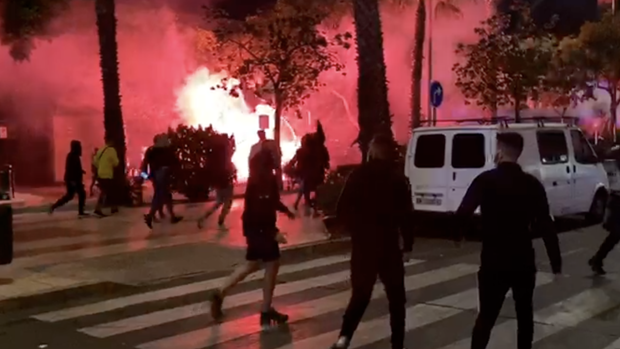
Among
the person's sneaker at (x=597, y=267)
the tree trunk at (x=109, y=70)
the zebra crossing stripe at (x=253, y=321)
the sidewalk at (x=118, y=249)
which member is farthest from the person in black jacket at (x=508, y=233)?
the tree trunk at (x=109, y=70)

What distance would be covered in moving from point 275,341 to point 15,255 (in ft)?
19.0

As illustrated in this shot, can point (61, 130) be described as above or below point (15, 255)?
above

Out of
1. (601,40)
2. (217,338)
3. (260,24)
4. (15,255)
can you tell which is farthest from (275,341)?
(601,40)

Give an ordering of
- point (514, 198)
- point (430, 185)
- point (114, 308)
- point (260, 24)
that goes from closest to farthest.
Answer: point (514, 198) → point (114, 308) → point (430, 185) → point (260, 24)

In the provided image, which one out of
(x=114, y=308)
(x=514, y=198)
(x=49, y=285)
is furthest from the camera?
(x=49, y=285)

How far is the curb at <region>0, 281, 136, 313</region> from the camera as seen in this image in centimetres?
793

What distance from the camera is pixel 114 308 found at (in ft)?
26.1

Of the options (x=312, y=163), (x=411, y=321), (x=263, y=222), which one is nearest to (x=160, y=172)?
(x=312, y=163)

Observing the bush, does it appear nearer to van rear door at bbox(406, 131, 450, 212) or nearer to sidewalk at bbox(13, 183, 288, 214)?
sidewalk at bbox(13, 183, 288, 214)

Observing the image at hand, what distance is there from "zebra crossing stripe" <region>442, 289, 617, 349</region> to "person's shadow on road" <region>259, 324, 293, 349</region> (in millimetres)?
1353

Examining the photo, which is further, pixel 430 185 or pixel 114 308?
pixel 430 185

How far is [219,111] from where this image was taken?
100ft

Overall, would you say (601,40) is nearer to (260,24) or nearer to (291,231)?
(260,24)

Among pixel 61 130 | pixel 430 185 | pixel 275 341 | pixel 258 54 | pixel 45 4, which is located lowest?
pixel 275 341
